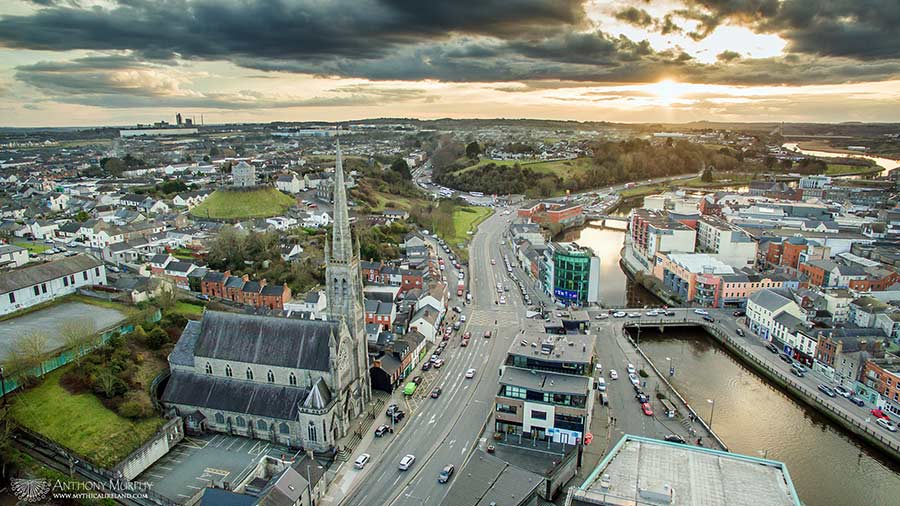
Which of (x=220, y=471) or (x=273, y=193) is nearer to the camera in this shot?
(x=220, y=471)

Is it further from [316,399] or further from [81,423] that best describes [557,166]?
[81,423]

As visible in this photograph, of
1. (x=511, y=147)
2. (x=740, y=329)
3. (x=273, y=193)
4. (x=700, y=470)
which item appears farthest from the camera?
(x=511, y=147)

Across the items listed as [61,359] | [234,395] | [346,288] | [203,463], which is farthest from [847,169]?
[61,359]

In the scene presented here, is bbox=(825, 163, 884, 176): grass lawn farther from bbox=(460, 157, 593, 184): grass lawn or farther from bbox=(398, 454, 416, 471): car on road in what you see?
bbox=(398, 454, 416, 471): car on road

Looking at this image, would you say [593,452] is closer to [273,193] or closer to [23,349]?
[23,349]

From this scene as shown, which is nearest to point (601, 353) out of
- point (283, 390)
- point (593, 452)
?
point (593, 452)

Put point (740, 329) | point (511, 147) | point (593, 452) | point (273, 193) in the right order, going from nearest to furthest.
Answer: point (593, 452)
point (740, 329)
point (273, 193)
point (511, 147)

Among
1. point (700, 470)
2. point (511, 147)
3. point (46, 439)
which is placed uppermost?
point (511, 147)
